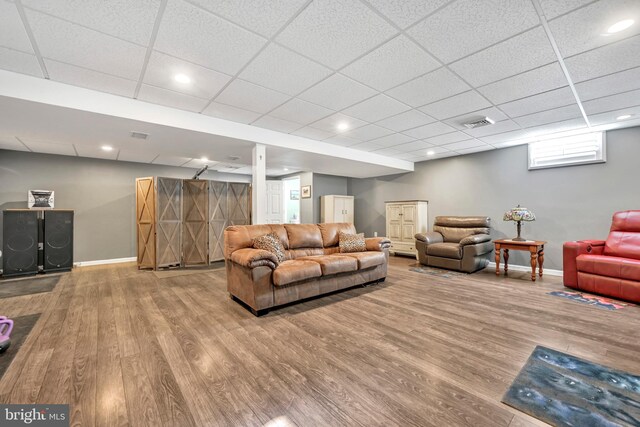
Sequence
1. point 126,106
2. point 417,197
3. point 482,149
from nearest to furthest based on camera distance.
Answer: point 126,106 < point 482,149 < point 417,197

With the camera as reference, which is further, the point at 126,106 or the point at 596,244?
the point at 596,244

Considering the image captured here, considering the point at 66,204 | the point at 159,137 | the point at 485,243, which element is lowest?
the point at 485,243

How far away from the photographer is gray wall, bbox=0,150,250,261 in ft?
17.4

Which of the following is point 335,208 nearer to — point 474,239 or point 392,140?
point 392,140

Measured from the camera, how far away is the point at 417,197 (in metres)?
7.12

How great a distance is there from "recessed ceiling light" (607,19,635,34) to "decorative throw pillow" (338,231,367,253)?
3.43 meters

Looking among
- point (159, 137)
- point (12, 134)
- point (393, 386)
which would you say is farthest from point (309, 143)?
point (12, 134)

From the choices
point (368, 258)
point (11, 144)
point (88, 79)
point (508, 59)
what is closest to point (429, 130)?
point (508, 59)

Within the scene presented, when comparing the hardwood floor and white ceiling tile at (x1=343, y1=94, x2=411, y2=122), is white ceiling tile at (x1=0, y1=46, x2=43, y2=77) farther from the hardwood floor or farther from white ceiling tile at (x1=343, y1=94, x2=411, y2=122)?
white ceiling tile at (x1=343, y1=94, x2=411, y2=122)

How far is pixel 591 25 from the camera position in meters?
1.97

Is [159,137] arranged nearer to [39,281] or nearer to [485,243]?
[39,281]

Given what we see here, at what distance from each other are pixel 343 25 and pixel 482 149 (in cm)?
506

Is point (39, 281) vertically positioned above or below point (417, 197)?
below

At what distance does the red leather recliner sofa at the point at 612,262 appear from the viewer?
3311 mm
